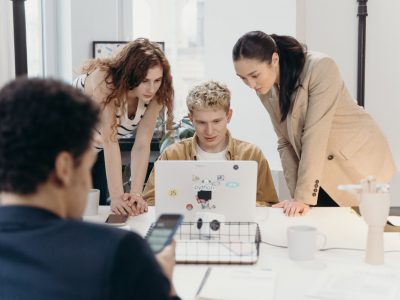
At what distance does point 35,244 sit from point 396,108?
3135 millimetres

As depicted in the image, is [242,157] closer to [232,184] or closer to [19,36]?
[232,184]

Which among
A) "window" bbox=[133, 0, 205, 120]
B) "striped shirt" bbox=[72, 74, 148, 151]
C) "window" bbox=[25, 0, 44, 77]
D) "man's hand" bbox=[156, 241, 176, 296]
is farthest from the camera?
"window" bbox=[133, 0, 205, 120]

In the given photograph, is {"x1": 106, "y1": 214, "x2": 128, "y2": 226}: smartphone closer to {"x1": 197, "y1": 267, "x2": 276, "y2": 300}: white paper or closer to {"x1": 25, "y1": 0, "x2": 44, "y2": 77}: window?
{"x1": 197, "y1": 267, "x2": 276, "y2": 300}: white paper

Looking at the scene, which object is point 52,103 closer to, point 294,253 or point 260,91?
point 294,253

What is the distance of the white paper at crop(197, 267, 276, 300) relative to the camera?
1293mm

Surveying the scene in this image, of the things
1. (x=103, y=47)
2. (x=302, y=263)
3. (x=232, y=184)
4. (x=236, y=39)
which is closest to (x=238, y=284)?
(x=302, y=263)

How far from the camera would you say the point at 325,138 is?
223cm

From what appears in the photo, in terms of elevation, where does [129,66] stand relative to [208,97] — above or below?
above

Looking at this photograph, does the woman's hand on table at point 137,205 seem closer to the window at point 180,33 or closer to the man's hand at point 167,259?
the man's hand at point 167,259

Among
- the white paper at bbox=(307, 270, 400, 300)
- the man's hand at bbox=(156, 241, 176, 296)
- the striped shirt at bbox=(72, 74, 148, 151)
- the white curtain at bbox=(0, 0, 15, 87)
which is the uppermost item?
the white curtain at bbox=(0, 0, 15, 87)

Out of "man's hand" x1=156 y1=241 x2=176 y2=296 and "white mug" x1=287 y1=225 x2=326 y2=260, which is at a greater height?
"man's hand" x1=156 y1=241 x2=176 y2=296

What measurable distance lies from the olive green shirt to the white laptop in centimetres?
53

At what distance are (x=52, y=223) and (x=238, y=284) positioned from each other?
A: 68 centimetres

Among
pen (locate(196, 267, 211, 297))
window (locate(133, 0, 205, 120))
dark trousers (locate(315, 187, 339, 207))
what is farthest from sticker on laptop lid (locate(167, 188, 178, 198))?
window (locate(133, 0, 205, 120))
